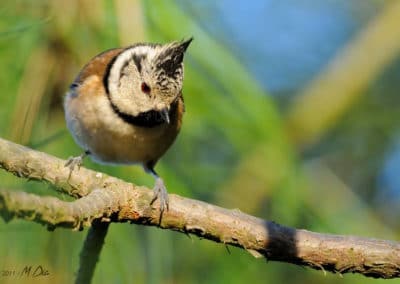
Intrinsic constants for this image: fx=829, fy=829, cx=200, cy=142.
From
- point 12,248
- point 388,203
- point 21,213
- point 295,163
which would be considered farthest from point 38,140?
point 388,203

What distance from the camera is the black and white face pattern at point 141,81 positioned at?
202 cm

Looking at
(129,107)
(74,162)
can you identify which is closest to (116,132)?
(129,107)

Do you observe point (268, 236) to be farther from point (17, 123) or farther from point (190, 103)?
point (17, 123)

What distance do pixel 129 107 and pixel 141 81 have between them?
75mm

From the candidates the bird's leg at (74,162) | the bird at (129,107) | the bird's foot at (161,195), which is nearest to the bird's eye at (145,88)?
the bird at (129,107)

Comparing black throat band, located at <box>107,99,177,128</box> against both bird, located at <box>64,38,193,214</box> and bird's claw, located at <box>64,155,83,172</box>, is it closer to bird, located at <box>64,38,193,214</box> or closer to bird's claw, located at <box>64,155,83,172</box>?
bird, located at <box>64,38,193,214</box>

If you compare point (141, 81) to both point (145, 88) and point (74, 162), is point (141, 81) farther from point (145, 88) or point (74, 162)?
point (74, 162)

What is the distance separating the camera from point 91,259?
1510mm

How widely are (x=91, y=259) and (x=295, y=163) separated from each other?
57cm

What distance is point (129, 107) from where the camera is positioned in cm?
217

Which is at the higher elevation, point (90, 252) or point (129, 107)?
point (129, 107)

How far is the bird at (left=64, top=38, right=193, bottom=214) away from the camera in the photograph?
2.05 metres

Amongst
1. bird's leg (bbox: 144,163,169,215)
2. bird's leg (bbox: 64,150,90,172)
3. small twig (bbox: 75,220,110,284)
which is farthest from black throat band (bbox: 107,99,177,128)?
small twig (bbox: 75,220,110,284)

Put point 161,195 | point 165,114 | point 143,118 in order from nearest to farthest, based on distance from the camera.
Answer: point 161,195 < point 165,114 < point 143,118
